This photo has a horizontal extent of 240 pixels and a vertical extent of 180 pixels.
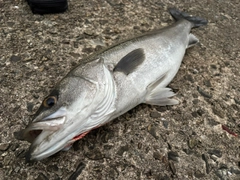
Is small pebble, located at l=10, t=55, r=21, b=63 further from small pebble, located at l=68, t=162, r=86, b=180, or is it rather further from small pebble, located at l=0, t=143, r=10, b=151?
small pebble, located at l=68, t=162, r=86, b=180

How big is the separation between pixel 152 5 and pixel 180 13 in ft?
1.82

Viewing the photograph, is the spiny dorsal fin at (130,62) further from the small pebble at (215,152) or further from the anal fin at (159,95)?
the small pebble at (215,152)

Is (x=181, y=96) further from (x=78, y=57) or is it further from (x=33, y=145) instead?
(x=33, y=145)

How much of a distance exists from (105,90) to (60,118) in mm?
496

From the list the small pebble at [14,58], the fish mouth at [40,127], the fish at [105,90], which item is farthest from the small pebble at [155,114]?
the small pebble at [14,58]

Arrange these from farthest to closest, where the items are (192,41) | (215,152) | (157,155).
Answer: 1. (192,41)
2. (215,152)
3. (157,155)

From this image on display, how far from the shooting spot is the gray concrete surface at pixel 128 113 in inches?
Result: 85.4

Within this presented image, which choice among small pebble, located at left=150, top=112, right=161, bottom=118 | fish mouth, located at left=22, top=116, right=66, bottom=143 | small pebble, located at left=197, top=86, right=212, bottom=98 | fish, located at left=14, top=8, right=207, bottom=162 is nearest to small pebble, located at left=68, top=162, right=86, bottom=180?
fish, located at left=14, top=8, right=207, bottom=162

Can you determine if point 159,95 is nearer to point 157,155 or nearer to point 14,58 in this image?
point 157,155

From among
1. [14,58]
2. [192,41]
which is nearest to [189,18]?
[192,41]

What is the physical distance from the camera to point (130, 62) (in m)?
2.47

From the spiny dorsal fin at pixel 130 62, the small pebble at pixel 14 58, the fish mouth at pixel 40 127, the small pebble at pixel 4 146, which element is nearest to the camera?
the fish mouth at pixel 40 127

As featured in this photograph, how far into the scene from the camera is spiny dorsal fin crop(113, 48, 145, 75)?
7.95 feet

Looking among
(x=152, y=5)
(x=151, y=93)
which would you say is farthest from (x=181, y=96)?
(x=152, y=5)
